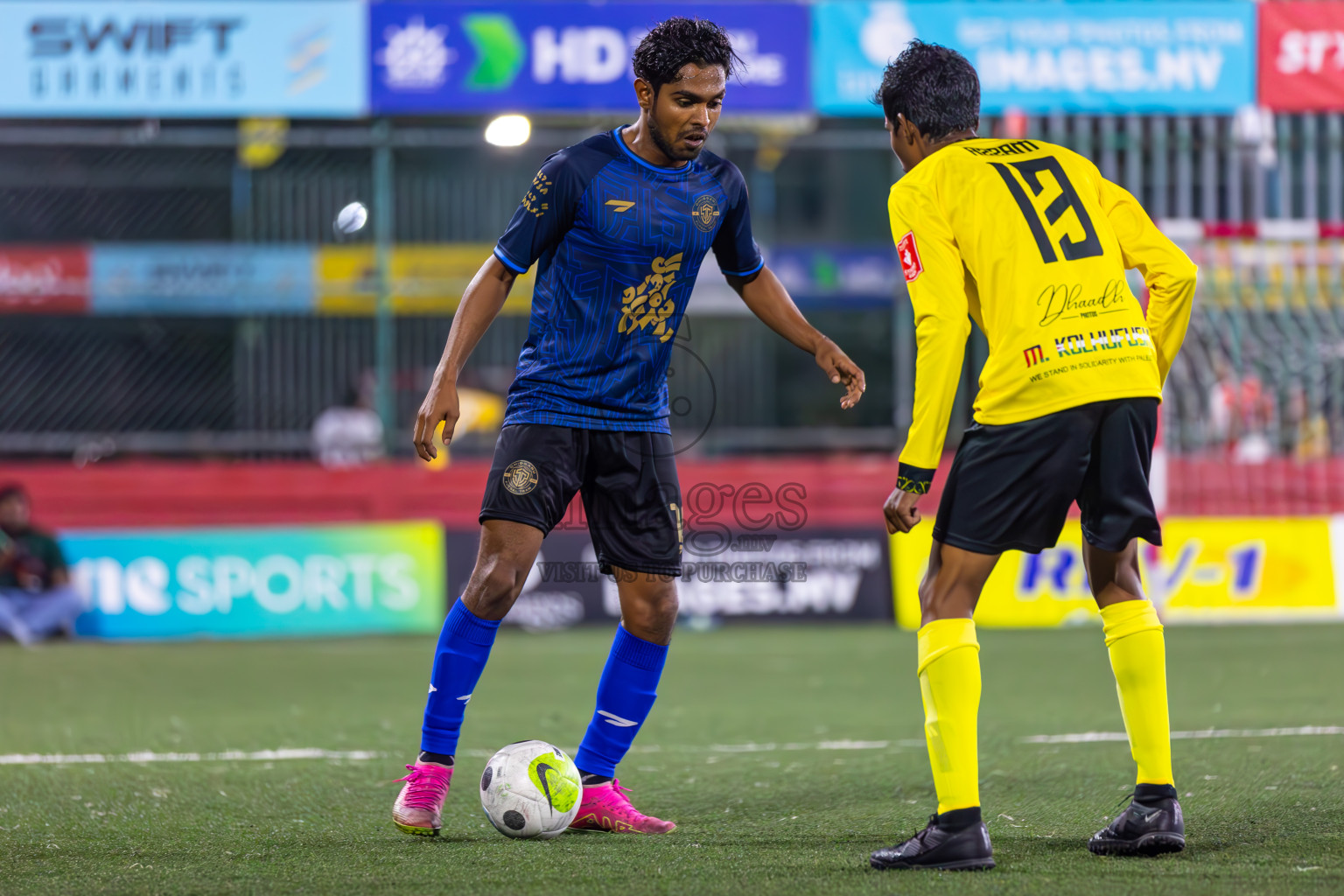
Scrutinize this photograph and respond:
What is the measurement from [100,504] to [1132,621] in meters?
9.70

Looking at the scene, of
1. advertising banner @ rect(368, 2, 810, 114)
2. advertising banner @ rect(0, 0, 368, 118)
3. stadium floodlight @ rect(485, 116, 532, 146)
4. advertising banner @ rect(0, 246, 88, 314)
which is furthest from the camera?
advertising banner @ rect(0, 246, 88, 314)

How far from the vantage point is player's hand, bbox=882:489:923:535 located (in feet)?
11.9

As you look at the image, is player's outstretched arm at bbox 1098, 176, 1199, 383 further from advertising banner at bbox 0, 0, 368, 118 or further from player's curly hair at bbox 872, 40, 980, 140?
advertising banner at bbox 0, 0, 368, 118

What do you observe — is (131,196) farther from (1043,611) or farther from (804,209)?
(1043,611)

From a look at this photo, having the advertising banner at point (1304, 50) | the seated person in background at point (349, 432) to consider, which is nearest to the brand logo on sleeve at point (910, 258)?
the seated person in background at point (349, 432)

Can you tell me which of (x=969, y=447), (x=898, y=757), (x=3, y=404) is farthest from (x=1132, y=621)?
(x=3, y=404)

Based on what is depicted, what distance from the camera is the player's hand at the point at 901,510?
11.9ft

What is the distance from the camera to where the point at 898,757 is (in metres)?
5.52

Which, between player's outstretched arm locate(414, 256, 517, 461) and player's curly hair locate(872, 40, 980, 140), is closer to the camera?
player's curly hair locate(872, 40, 980, 140)

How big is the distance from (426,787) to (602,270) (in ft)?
4.97

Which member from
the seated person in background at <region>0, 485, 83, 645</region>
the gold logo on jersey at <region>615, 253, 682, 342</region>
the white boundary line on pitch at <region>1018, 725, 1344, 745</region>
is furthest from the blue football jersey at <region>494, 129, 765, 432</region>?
the seated person in background at <region>0, 485, 83, 645</region>

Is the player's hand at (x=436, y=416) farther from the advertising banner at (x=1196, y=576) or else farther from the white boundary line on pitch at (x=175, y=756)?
the advertising banner at (x=1196, y=576)

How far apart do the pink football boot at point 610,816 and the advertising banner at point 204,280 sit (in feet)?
32.7

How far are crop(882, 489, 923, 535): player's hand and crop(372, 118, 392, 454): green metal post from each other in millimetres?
8740
